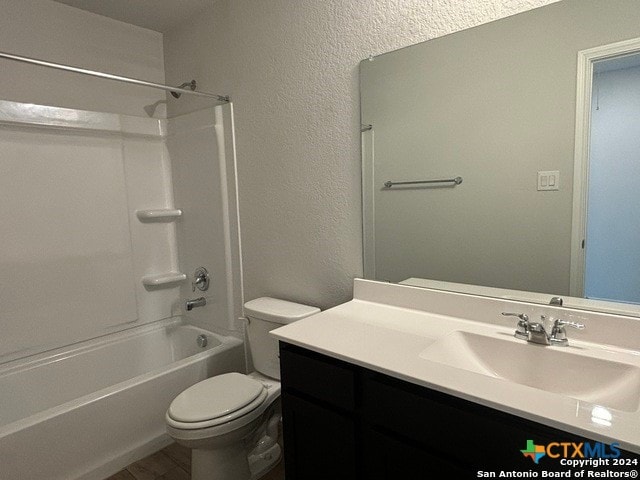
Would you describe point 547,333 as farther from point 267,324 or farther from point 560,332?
point 267,324

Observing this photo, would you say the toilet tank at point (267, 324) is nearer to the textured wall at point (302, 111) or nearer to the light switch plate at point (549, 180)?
the textured wall at point (302, 111)

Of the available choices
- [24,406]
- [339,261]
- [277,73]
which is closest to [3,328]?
[24,406]

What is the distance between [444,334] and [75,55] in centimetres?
254

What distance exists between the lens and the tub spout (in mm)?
2572

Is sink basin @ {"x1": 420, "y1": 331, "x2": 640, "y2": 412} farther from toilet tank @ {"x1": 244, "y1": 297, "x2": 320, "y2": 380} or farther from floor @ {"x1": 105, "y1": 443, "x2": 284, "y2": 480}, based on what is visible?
floor @ {"x1": 105, "y1": 443, "x2": 284, "y2": 480}

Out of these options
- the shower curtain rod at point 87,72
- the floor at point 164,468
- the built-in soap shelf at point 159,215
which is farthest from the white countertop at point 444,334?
the built-in soap shelf at point 159,215

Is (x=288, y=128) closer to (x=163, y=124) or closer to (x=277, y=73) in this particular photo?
(x=277, y=73)

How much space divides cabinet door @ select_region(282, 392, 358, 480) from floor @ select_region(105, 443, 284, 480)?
25.6 inches

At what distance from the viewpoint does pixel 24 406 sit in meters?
2.07

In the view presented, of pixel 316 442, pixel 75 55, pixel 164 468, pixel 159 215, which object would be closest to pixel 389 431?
pixel 316 442

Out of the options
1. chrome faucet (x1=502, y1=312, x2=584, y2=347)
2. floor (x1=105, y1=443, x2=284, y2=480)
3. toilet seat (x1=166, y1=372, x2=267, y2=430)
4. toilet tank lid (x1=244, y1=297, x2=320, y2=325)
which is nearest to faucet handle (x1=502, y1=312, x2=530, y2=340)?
chrome faucet (x1=502, y1=312, x2=584, y2=347)

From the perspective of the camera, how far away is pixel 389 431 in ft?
3.61

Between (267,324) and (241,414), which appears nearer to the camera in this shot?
(241,414)

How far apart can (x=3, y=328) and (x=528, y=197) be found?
258 centimetres
